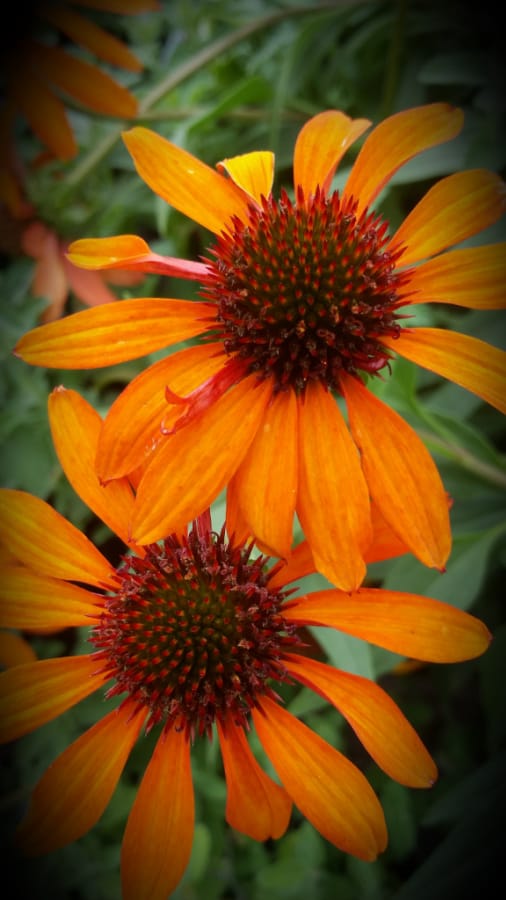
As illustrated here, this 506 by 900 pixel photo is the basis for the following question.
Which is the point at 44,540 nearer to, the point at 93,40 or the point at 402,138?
the point at 402,138

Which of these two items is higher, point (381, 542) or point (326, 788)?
point (381, 542)

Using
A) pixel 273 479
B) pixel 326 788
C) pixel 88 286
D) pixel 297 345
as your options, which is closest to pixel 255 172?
pixel 297 345

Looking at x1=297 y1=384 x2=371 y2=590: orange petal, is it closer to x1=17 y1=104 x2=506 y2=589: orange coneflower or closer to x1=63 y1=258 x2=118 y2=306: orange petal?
x1=17 y1=104 x2=506 y2=589: orange coneflower

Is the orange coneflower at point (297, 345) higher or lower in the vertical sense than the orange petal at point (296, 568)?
higher

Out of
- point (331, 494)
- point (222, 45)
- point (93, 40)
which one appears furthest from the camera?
point (222, 45)

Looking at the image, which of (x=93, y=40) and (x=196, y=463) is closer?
(x=196, y=463)

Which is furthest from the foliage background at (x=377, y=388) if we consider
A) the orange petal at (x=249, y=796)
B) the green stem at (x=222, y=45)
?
the orange petal at (x=249, y=796)

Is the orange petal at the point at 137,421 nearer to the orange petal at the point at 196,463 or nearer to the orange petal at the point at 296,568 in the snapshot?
the orange petal at the point at 196,463
